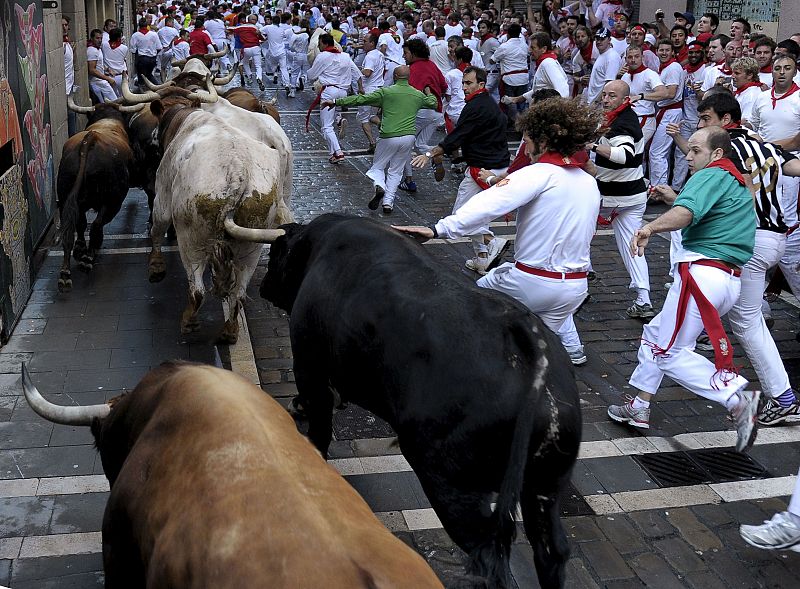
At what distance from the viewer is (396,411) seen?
13.6ft

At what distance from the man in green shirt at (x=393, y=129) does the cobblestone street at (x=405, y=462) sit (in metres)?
3.05

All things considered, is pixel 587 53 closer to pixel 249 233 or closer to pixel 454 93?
pixel 454 93

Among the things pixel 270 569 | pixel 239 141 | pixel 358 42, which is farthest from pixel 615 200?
pixel 358 42

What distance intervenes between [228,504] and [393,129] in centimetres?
1004

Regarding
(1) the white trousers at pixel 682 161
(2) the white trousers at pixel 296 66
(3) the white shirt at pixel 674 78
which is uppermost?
(3) the white shirt at pixel 674 78

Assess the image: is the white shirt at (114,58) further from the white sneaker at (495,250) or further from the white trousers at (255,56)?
the white sneaker at (495,250)

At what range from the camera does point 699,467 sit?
5.81 m

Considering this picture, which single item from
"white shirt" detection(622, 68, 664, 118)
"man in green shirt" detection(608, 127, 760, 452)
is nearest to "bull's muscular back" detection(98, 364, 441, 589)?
"man in green shirt" detection(608, 127, 760, 452)

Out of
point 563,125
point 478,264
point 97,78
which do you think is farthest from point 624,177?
point 97,78

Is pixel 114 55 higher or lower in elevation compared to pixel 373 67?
lower

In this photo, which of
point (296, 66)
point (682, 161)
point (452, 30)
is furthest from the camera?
point (296, 66)

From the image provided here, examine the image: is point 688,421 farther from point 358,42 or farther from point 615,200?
point 358,42

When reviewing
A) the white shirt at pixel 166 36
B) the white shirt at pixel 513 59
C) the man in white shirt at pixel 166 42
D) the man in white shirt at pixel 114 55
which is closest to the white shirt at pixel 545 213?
the white shirt at pixel 513 59

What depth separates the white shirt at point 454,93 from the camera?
1584 cm
